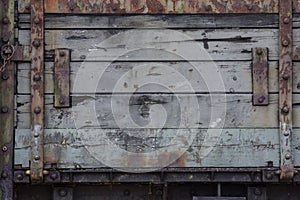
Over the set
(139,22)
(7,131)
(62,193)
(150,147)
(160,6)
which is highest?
(160,6)

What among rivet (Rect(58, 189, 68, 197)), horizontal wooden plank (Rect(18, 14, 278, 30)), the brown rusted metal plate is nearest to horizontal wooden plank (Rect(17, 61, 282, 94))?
horizontal wooden plank (Rect(18, 14, 278, 30))

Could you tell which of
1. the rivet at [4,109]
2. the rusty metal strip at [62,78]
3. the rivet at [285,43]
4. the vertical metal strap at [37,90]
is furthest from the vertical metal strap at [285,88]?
the rivet at [4,109]

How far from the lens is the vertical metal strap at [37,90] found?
4227mm

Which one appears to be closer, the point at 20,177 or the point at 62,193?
the point at 20,177

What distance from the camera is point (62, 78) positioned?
4.29m

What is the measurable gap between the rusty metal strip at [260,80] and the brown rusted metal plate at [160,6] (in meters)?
0.39

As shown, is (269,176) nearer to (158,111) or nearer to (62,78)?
(158,111)

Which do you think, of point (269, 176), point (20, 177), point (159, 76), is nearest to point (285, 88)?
point (269, 176)

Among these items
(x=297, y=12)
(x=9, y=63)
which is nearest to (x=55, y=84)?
(x=9, y=63)

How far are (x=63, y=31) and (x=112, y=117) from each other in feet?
2.47

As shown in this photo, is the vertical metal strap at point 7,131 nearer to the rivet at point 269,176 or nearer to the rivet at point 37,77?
the rivet at point 37,77

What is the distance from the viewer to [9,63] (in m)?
4.29

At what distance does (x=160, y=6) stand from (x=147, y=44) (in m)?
0.31

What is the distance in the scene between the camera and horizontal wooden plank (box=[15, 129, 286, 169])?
4266 mm
